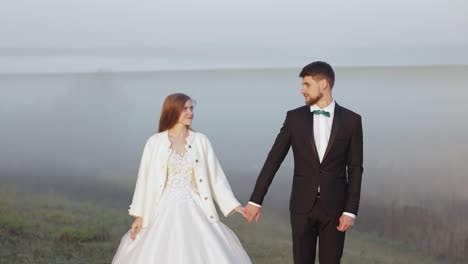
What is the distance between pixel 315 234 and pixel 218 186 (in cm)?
86

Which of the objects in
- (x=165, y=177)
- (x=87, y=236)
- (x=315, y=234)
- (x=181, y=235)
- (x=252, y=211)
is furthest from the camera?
(x=87, y=236)

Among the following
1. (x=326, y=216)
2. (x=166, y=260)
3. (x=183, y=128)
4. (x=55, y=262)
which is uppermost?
(x=183, y=128)

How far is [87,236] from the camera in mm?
10055

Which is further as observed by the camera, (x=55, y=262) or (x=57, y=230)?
(x=57, y=230)

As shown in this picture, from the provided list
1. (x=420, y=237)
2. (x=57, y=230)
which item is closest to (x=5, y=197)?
(x=57, y=230)

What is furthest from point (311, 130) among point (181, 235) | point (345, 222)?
point (181, 235)

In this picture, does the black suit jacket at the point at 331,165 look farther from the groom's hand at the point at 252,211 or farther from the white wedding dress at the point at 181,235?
the white wedding dress at the point at 181,235

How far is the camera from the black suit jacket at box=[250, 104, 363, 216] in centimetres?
488

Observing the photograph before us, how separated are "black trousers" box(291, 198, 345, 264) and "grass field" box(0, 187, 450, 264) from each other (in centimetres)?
468

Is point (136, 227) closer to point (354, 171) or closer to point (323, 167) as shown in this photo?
point (323, 167)

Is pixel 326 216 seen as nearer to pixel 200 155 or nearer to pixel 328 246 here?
pixel 328 246

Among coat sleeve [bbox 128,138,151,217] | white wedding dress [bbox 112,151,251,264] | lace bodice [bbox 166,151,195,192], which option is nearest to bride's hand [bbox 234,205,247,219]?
white wedding dress [bbox 112,151,251,264]

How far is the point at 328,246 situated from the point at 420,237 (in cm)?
533

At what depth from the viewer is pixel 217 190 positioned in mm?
5543
